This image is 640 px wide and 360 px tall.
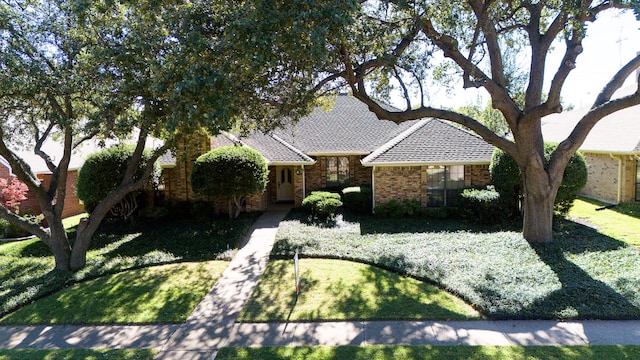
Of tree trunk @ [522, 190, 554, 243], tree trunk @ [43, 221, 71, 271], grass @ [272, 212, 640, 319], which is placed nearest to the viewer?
grass @ [272, 212, 640, 319]

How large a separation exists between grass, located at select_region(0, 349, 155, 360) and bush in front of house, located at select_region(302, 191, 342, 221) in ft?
32.3

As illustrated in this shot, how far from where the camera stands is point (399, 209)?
16438 millimetres

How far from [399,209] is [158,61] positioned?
11.3 meters

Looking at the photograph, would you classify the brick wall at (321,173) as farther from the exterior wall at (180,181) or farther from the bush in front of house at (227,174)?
the exterior wall at (180,181)

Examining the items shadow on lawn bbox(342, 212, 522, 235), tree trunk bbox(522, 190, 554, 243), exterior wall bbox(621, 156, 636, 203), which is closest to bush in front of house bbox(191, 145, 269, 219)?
shadow on lawn bbox(342, 212, 522, 235)

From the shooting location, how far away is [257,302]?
29.0ft

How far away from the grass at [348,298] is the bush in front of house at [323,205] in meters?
5.25

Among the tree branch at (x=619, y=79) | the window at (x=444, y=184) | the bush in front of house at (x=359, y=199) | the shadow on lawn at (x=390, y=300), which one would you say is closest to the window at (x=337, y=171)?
the bush in front of house at (x=359, y=199)

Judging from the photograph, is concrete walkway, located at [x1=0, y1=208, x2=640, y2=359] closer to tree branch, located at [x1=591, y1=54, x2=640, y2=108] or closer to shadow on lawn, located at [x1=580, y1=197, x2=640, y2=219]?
tree branch, located at [x1=591, y1=54, x2=640, y2=108]

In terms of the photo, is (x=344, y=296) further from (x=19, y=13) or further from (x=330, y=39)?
(x=19, y=13)

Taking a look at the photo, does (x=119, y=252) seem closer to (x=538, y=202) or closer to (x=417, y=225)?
(x=417, y=225)

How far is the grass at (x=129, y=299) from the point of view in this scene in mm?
8320

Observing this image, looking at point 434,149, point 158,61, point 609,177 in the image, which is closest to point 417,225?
point 434,149

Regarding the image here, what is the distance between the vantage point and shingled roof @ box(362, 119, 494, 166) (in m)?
16.6
